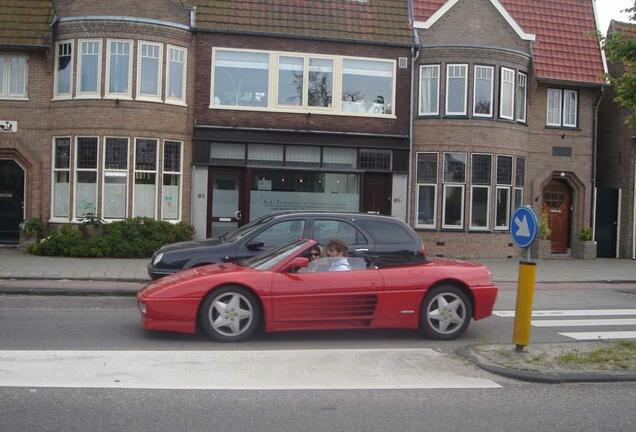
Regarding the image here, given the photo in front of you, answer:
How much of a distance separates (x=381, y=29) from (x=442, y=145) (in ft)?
12.7

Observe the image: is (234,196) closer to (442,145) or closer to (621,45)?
(442,145)

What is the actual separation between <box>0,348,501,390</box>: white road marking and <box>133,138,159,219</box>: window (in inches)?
464

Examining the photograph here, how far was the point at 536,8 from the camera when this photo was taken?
23.2 m

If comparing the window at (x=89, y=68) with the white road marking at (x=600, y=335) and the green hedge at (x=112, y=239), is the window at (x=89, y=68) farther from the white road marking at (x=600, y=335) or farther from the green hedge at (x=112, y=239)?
the white road marking at (x=600, y=335)

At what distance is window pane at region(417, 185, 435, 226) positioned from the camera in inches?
836

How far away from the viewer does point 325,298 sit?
28.1ft

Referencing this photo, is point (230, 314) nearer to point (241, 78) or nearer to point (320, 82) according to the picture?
point (241, 78)

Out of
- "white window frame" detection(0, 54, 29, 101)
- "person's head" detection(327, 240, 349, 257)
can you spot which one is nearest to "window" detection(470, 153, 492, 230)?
"person's head" detection(327, 240, 349, 257)

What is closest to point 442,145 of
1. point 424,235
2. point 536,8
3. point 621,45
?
point 424,235

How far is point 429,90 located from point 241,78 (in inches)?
221

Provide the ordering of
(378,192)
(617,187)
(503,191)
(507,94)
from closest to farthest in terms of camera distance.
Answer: (378,192)
(507,94)
(503,191)
(617,187)

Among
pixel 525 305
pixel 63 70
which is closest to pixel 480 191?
pixel 63 70

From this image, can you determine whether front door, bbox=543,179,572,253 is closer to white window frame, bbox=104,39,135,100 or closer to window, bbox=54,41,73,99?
white window frame, bbox=104,39,135,100

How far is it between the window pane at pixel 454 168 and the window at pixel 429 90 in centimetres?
139
